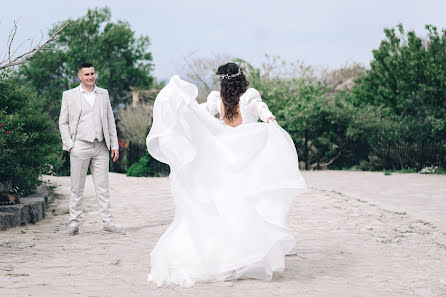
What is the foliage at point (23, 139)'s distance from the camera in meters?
9.45

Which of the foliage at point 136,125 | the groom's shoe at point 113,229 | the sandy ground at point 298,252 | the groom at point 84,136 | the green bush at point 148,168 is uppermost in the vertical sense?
the foliage at point 136,125

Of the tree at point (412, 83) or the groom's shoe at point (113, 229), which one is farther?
the tree at point (412, 83)

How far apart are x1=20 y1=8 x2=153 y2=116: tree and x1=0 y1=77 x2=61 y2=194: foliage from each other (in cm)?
3202

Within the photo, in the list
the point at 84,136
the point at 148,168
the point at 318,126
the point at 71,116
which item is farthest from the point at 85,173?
the point at 318,126

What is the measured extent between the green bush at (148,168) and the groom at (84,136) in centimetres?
1167

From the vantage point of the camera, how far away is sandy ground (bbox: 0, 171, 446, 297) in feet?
16.4

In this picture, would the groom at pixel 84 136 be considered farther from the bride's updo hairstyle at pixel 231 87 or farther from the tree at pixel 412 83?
the tree at pixel 412 83

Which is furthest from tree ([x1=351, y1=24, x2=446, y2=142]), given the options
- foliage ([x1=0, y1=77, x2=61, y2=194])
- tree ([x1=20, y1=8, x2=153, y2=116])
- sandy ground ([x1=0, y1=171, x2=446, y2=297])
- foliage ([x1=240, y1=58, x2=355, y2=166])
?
tree ([x1=20, y1=8, x2=153, y2=116])

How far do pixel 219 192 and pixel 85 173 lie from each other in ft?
11.0

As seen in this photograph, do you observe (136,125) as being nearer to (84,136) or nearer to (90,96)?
(90,96)

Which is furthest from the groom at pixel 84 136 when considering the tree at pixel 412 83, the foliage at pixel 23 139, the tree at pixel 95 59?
the tree at pixel 95 59

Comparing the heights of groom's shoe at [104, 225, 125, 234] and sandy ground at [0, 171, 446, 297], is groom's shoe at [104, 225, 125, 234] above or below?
above

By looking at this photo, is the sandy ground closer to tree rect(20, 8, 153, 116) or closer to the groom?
the groom

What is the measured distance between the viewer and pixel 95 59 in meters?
43.3
